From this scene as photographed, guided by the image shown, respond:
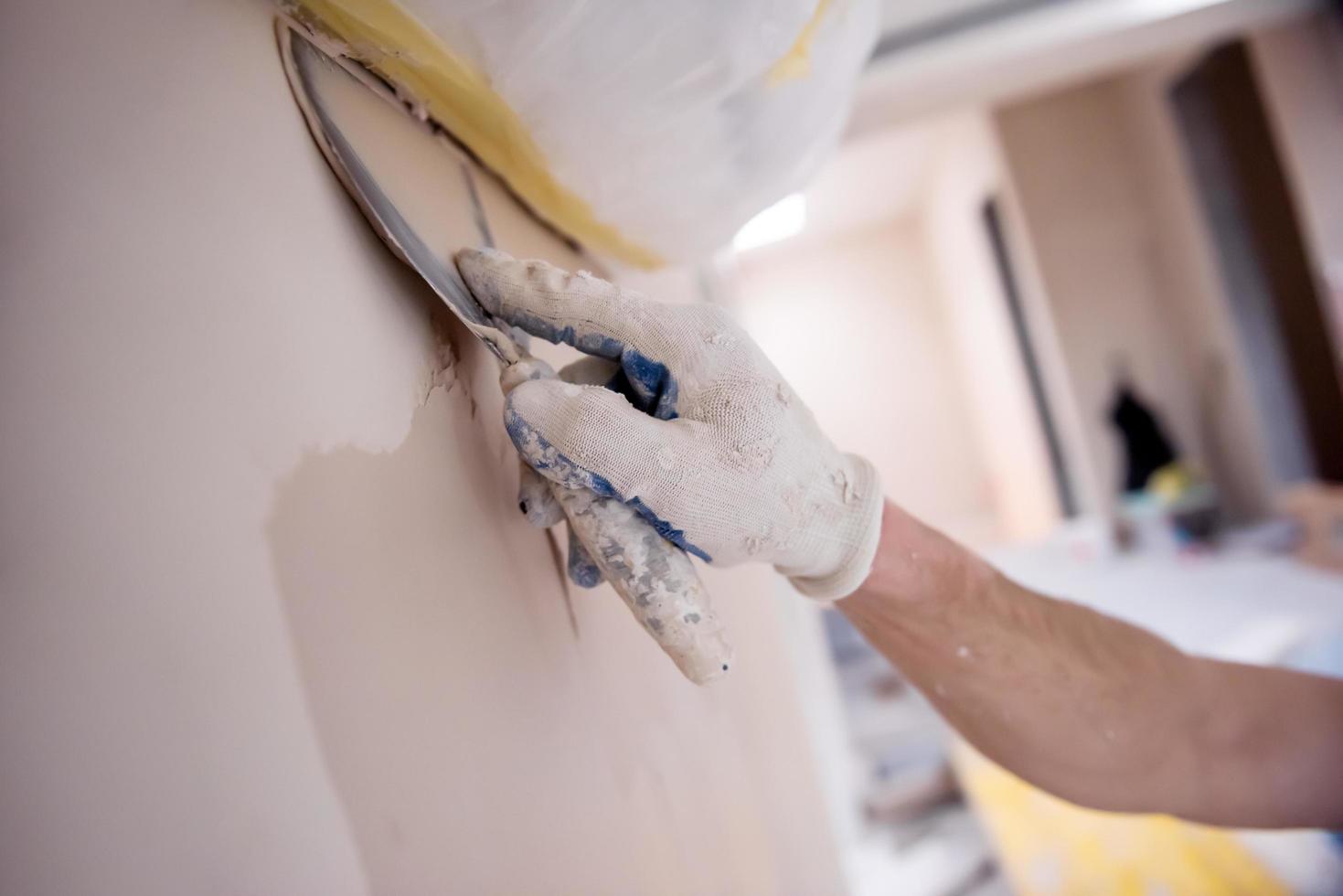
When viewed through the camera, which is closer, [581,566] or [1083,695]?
[581,566]

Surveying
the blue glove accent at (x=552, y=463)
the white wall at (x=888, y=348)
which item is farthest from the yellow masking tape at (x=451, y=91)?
the white wall at (x=888, y=348)

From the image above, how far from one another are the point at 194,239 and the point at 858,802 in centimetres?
273

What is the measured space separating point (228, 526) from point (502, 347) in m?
0.23

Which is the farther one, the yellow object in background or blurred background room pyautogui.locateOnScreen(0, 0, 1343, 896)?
the yellow object in background

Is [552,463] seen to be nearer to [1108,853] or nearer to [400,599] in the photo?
[400,599]

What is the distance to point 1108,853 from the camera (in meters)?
1.85

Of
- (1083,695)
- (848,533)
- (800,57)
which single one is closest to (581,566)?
(848,533)

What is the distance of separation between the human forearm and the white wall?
3897 millimetres

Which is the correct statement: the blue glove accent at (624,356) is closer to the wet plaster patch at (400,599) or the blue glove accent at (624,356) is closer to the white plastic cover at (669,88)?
the wet plaster patch at (400,599)

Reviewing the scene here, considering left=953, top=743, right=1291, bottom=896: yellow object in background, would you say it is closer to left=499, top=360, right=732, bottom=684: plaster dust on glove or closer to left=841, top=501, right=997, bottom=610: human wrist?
left=841, top=501, right=997, bottom=610: human wrist

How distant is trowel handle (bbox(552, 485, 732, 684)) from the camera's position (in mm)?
513

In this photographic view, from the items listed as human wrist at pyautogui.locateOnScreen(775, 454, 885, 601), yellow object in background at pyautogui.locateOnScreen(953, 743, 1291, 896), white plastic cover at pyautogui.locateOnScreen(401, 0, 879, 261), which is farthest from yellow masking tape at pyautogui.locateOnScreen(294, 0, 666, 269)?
yellow object in background at pyautogui.locateOnScreen(953, 743, 1291, 896)

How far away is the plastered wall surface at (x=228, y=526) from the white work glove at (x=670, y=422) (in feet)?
0.21

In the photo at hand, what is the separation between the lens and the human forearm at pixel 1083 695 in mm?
819
